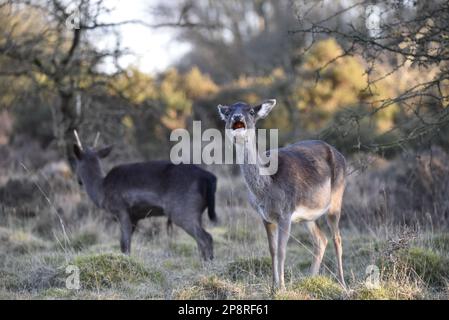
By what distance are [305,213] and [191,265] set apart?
95.6 inches

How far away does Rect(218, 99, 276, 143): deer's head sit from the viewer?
25.9 feet

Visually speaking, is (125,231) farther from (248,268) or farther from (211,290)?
(211,290)

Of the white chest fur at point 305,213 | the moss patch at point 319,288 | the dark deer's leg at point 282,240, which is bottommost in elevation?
the moss patch at point 319,288

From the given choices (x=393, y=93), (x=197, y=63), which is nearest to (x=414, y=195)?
(x=393, y=93)

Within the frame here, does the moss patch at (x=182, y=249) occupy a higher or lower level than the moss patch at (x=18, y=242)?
lower

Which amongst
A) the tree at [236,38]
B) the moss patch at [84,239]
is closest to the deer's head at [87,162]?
the moss patch at [84,239]

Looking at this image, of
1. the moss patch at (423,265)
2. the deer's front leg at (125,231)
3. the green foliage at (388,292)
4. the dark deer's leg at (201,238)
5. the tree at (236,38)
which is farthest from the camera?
the tree at (236,38)

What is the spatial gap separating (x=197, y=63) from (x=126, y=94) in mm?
25195

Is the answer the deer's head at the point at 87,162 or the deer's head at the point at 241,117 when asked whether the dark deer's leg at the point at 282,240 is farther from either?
the deer's head at the point at 87,162

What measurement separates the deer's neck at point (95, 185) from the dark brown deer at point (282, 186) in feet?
14.4

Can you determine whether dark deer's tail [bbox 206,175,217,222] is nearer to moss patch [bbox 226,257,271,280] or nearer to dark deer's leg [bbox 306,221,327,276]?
moss patch [bbox 226,257,271,280]

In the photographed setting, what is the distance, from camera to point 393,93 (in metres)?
25.5

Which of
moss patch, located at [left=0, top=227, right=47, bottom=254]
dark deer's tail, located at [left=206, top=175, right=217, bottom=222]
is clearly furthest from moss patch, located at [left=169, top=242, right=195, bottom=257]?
moss patch, located at [left=0, top=227, right=47, bottom=254]

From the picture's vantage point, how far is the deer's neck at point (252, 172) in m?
8.13
